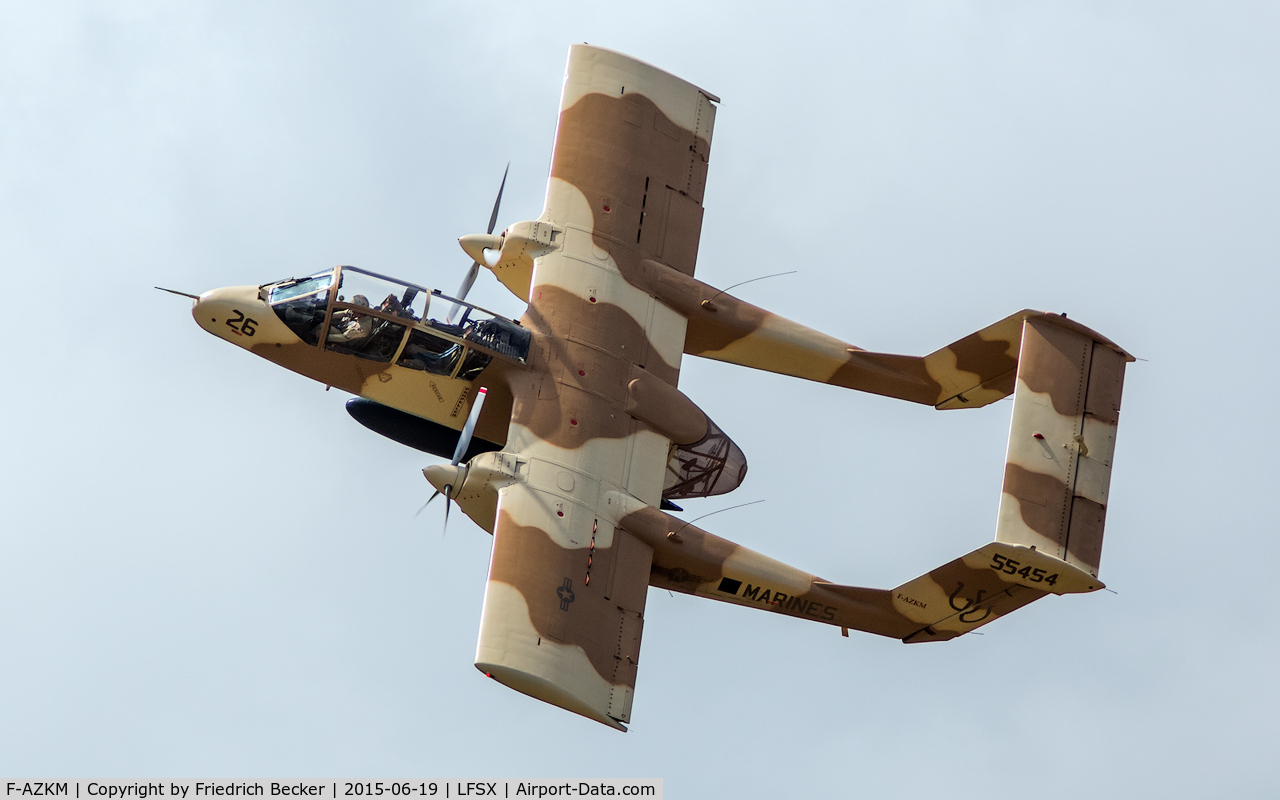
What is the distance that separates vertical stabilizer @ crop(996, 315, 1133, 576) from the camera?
3478 cm

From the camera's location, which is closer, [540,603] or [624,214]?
[540,603]

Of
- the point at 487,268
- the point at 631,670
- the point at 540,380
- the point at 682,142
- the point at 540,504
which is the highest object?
the point at 682,142

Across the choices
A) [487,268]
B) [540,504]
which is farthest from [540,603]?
[487,268]

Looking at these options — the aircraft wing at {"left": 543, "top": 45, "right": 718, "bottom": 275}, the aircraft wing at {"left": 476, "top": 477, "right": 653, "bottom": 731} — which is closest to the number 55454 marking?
the aircraft wing at {"left": 476, "top": 477, "right": 653, "bottom": 731}

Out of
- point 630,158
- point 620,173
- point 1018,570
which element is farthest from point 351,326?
point 1018,570

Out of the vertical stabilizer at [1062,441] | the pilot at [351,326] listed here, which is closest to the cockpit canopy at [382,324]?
the pilot at [351,326]

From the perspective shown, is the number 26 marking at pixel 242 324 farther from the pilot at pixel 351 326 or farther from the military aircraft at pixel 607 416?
the pilot at pixel 351 326

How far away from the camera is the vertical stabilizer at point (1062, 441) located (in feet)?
114

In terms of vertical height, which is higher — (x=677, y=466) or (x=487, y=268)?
(x=487, y=268)

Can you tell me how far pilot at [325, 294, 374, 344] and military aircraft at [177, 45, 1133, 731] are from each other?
0.04m

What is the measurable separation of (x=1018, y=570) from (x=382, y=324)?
1206 centimetres

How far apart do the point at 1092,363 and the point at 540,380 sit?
996 centimetres

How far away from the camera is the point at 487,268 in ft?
122

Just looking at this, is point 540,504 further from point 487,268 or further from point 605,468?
point 487,268
